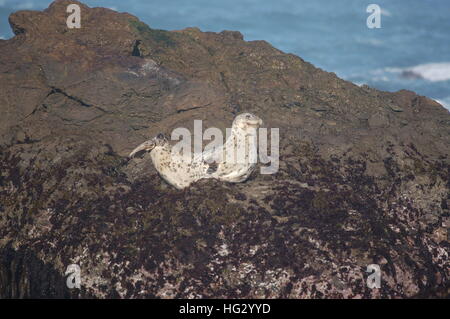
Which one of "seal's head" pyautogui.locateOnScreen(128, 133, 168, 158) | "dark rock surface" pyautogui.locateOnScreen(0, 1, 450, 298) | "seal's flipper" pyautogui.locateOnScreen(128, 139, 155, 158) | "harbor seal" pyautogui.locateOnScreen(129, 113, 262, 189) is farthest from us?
"seal's flipper" pyautogui.locateOnScreen(128, 139, 155, 158)

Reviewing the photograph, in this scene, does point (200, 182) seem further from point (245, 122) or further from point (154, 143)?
point (245, 122)

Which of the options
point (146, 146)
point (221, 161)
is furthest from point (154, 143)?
point (221, 161)

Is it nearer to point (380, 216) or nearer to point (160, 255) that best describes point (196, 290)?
point (160, 255)

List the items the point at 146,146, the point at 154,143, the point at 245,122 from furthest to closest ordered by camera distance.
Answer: the point at 146,146 → the point at 154,143 → the point at 245,122

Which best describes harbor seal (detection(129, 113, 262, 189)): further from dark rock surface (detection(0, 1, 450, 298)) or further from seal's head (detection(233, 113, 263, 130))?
dark rock surface (detection(0, 1, 450, 298))

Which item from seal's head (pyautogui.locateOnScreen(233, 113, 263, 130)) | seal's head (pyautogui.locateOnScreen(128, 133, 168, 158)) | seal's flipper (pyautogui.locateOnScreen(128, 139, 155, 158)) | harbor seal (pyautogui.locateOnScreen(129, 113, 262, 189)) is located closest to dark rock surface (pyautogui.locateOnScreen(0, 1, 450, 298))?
harbor seal (pyautogui.locateOnScreen(129, 113, 262, 189))

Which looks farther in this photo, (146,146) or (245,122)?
(146,146)

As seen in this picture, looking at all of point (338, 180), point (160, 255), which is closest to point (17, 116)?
point (160, 255)

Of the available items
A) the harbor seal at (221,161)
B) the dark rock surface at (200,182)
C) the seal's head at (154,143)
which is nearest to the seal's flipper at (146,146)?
the seal's head at (154,143)
